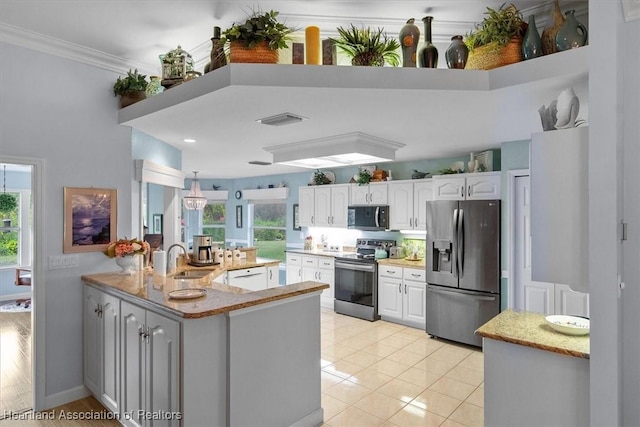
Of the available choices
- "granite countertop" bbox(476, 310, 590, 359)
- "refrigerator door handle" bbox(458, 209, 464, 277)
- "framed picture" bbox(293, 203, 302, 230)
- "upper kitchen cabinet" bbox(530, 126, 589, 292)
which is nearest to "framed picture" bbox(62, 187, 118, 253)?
"granite countertop" bbox(476, 310, 590, 359)

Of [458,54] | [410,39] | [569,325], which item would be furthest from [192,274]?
[569,325]

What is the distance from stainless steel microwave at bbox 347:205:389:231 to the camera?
5676mm

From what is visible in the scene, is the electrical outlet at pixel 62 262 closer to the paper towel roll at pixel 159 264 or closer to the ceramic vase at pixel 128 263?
the ceramic vase at pixel 128 263

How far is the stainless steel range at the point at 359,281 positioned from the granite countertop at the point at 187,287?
2.84 m

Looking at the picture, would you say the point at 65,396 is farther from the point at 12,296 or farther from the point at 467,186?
the point at 12,296

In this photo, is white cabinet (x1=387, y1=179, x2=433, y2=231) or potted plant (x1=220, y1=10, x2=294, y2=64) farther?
white cabinet (x1=387, y1=179, x2=433, y2=231)

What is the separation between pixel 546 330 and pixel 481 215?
2.47 m

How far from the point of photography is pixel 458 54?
2.45 metres

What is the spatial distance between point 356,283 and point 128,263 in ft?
10.9

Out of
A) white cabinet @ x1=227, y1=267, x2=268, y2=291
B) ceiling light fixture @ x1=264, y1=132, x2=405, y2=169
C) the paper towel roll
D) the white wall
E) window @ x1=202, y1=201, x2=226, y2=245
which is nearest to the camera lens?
the white wall

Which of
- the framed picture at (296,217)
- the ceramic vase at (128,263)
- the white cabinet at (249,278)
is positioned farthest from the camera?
the framed picture at (296,217)

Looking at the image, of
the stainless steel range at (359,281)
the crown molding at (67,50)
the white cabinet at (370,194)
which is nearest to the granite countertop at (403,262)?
the stainless steel range at (359,281)

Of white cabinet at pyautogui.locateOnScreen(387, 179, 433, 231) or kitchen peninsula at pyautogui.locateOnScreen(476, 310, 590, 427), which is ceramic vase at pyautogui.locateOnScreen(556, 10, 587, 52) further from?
white cabinet at pyautogui.locateOnScreen(387, 179, 433, 231)

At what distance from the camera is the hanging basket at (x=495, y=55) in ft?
7.69
